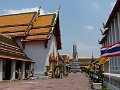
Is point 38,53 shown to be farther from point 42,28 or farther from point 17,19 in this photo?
point 17,19

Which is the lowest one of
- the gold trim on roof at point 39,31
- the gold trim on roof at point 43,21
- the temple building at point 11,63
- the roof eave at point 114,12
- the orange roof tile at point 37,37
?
the temple building at point 11,63

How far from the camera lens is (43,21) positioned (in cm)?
3759

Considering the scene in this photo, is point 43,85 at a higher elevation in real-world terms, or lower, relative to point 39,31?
lower

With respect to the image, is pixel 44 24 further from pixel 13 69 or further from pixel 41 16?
pixel 13 69

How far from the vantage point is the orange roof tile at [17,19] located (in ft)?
124

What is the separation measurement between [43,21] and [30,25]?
86.4 inches

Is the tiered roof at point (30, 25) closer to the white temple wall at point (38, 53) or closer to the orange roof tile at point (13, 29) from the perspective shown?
the orange roof tile at point (13, 29)

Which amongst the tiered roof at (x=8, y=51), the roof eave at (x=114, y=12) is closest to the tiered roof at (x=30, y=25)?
the tiered roof at (x=8, y=51)

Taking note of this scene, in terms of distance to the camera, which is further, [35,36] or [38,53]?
[38,53]

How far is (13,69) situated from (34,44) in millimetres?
8748

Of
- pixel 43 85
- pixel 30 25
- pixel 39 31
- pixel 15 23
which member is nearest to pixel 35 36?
pixel 39 31

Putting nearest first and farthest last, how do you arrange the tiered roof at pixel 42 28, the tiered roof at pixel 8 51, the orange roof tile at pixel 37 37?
the tiered roof at pixel 8 51, the orange roof tile at pixel 37 37, the tiered roof at pixel 42 28

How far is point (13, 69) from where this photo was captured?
2750 centimetres

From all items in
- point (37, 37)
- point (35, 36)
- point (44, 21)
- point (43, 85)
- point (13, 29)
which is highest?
point (44, 21)
